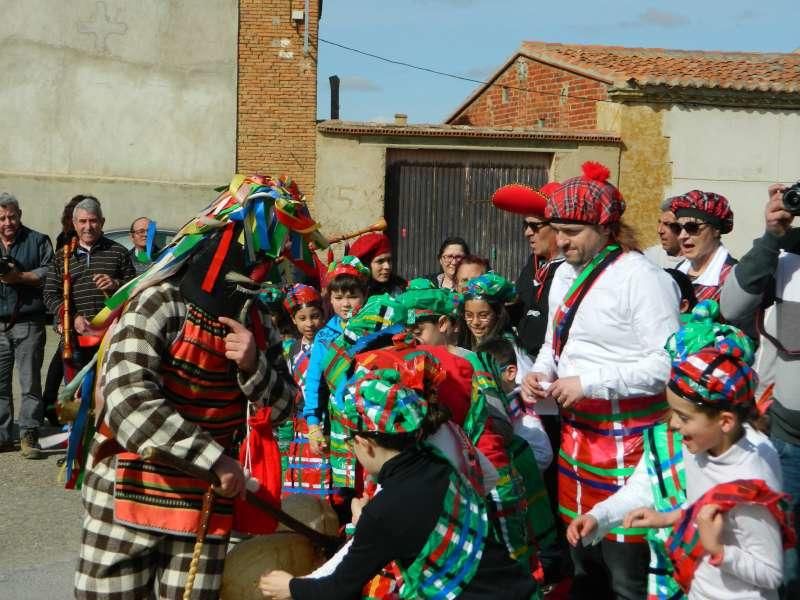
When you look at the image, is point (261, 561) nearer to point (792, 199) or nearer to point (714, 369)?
point (714, 369)

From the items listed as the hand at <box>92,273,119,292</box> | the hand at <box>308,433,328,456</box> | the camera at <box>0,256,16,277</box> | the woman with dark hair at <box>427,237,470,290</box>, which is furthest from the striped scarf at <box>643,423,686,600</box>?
the camera at <box>0,256,16,277</box>

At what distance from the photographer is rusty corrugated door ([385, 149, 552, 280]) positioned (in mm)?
18953

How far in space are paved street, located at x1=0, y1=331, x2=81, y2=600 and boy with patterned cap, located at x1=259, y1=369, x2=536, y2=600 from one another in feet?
10.3

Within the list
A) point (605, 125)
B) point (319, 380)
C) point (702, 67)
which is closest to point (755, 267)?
point (319, 380)

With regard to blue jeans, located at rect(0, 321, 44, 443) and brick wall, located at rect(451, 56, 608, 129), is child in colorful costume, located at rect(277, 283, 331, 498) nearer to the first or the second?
blue jeans, located at rect(0, 321, 44, 443)

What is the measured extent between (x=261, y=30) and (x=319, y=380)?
1315 centimetres

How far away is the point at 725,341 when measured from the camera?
11.6 feet

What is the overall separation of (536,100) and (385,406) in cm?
2026

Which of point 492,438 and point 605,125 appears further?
point 605,125

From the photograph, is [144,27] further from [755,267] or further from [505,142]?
[755,267]

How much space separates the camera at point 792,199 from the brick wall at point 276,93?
47.2 ft

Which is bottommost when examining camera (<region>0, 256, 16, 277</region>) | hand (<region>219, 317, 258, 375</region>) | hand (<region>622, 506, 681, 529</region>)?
hand (<region>622, 506, 681, 529</region>)

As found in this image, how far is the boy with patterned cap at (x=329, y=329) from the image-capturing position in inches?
245

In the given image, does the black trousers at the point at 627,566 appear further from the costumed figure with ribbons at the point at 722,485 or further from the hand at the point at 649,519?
the hand at the point at 649,519
